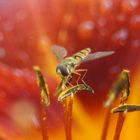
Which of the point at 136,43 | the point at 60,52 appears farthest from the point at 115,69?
the point at 60,52

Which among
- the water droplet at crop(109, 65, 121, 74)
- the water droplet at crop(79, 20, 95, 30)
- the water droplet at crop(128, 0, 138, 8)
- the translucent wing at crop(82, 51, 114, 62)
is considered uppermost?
the water droplet at crop(128, 0, 138, 8)

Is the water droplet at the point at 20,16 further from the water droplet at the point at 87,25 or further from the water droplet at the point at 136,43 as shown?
the water droplet at the point at 136,43

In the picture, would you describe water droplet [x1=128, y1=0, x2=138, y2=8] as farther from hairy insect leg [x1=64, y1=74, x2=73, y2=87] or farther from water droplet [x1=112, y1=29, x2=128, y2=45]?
hairy insect leg [x1=64, y1=74, x2=73, y2=87]

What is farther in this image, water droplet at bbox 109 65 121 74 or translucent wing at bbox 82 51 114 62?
water droplet at bbox 109 65 121 74

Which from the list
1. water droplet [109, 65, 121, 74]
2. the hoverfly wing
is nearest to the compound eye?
the hoverfly wing

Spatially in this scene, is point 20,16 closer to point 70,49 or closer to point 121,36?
point 70,49

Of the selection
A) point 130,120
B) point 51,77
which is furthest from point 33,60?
point 130,120

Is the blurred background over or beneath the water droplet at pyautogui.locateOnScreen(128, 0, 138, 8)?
beneath

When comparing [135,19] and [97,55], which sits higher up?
[135,19]
